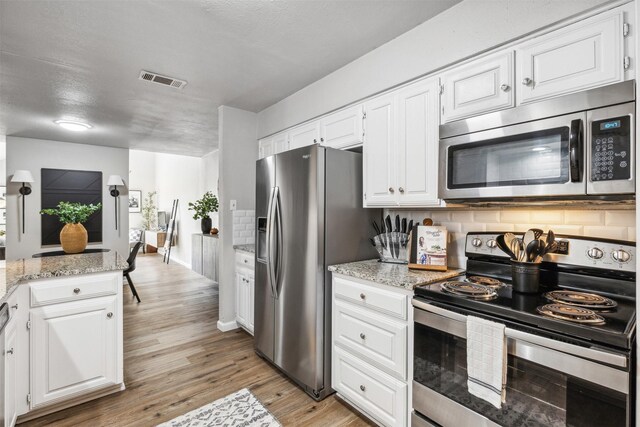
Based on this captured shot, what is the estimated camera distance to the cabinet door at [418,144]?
1902 millimetres

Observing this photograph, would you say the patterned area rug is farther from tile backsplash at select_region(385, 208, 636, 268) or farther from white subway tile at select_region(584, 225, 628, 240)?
white subway tile at select_region(584, 225, 628, 240)

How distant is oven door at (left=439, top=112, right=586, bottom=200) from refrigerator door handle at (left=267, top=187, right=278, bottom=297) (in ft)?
4.20

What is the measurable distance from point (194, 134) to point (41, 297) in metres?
3.41

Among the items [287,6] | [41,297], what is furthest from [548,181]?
[41,297]

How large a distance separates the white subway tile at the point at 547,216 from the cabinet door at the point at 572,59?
62 cm

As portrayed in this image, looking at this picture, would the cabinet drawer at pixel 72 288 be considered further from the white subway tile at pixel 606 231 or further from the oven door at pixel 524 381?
the white subway tile at pixel 606 231

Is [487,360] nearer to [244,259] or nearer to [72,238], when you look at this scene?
[244,259]

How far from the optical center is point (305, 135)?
9.71 feet

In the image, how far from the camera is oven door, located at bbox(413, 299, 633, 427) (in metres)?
1.03

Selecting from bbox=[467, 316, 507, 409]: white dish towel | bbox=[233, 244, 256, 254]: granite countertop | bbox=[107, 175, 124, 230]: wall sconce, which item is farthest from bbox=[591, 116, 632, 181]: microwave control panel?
bbox=[107, 175, 124, 230]: wall sconce

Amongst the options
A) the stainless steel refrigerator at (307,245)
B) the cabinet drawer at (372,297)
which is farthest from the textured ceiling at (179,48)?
the cabinet drawer at (372,297)

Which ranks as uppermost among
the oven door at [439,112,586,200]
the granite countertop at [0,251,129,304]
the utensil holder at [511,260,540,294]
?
the oven door at [439,112,586,200]

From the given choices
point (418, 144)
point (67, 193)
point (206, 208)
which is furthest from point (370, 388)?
point (67, 193)

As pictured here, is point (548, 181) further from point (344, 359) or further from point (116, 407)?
point (116, 407)
